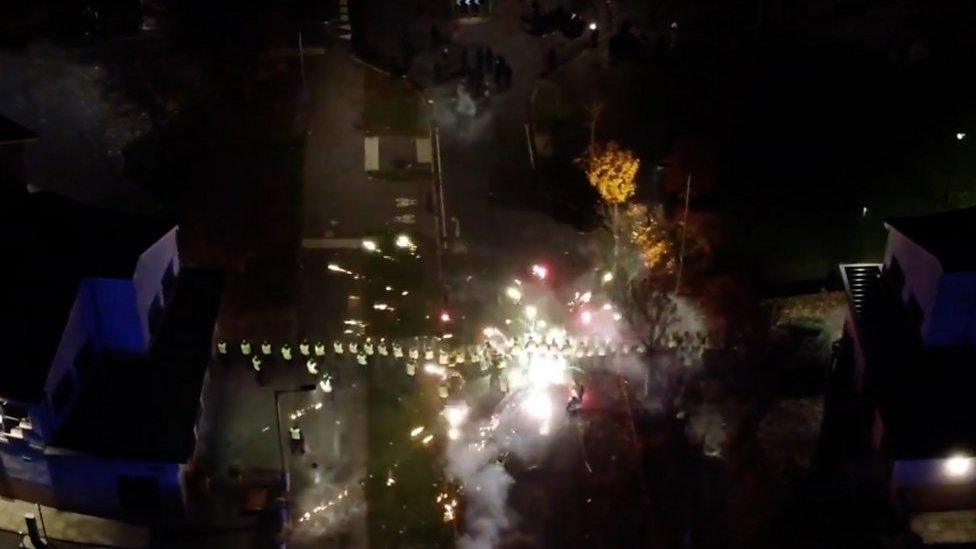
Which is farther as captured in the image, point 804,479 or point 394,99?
point 394,99

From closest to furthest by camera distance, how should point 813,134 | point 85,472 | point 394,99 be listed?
point 85,472
point 813,134
point 394,99

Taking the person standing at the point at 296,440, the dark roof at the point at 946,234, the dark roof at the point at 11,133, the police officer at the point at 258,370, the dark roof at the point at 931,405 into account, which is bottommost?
the person standing at the point at 296,440

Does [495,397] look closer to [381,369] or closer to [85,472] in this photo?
[381,369]

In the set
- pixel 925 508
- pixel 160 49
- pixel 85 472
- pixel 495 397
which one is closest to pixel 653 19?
pixel 160 49

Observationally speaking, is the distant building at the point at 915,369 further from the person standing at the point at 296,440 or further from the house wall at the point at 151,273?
the house wall at the point at 151,273

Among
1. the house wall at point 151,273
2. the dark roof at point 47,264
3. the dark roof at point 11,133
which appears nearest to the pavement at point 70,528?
the dark roof at point 47,264

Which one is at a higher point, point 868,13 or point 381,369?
point 868,13
